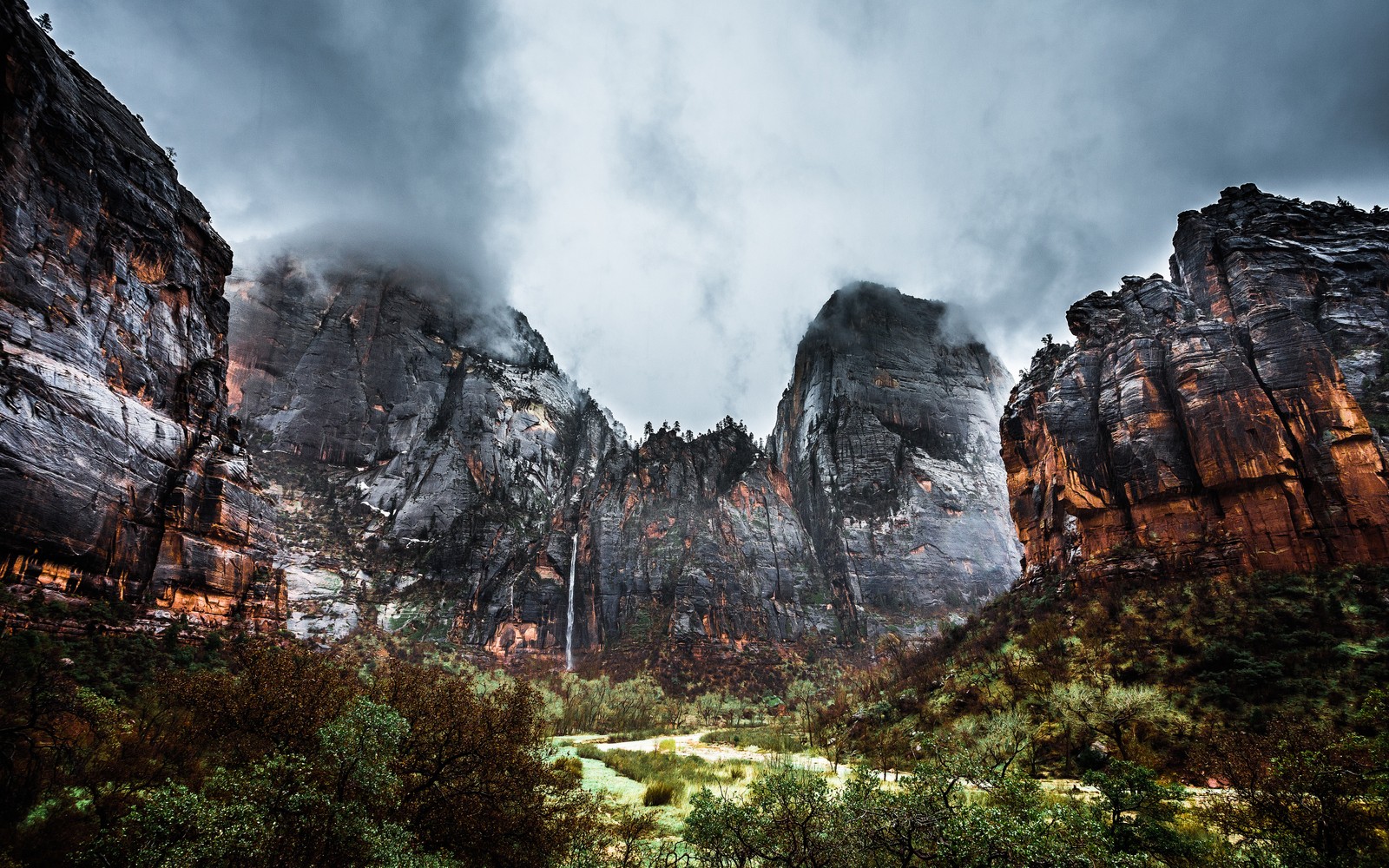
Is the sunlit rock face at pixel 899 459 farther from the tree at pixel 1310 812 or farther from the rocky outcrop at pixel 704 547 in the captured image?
the tree at pixel 1310 812

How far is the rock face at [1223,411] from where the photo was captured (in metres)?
29.8

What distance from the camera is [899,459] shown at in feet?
356

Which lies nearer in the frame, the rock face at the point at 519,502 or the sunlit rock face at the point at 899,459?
the rock face at the point at 519,502

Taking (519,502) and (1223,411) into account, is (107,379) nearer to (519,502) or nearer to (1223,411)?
(1223,411)

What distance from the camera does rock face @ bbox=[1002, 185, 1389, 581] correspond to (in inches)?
1172

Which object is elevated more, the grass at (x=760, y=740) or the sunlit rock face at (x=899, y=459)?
the sunlit rock face at (x=899, y=459)

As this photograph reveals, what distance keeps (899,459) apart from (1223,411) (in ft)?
249

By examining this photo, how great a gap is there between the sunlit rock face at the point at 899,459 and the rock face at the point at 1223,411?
51.5 meters

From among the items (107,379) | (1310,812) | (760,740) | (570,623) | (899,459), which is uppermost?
(899,459)

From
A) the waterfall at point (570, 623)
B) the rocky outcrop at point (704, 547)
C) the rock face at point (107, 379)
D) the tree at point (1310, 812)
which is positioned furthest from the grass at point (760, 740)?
the waterfall at point (570, 623)

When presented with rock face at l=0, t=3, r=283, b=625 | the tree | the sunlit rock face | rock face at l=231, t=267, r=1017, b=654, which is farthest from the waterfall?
the tree

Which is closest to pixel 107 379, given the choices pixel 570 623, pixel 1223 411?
pixel 570 623

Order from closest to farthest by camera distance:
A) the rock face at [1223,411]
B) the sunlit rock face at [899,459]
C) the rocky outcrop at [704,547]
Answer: the rock face at [1223,411] → the rocky outcrop at [704,547] → the sunlit rock face at [899,459]

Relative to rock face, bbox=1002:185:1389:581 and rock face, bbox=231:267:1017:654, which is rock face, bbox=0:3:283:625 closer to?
rock face, bbox=231:267:1017:654
